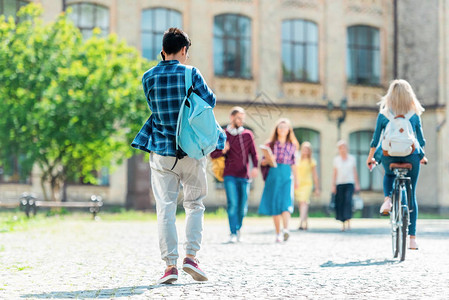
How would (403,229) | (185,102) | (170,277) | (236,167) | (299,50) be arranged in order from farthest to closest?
1. (299,50)
2. (236,167)
3. (403,229)
4. (185,102)
5. (170,277)

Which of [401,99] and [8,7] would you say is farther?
[8,7]

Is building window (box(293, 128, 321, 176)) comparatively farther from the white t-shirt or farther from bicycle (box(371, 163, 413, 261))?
bicycle (box(371, 163, 413, 261))

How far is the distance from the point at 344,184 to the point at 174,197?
960 cm

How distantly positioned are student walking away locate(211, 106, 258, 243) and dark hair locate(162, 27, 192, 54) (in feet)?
16.2

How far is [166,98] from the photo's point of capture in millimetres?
5930

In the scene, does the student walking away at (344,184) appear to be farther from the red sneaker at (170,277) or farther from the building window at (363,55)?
the building window at (363,55)

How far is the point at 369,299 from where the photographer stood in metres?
5.06

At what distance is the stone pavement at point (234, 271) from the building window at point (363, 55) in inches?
722

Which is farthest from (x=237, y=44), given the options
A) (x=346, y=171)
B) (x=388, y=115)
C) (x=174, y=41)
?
(x=174, y=41)

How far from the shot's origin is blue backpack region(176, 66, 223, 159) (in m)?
5.81

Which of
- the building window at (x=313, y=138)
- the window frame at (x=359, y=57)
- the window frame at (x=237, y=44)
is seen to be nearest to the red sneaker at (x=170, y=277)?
the window frame at (x=237, y=44)

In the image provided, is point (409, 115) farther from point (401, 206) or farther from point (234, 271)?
point (234, 271)

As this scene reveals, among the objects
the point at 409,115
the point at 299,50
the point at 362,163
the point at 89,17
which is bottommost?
the point at 409,115

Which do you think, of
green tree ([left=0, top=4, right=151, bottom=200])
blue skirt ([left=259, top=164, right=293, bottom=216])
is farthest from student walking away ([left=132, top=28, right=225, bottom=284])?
green tree ([left=0, top=4, right=151, bottom=200])
